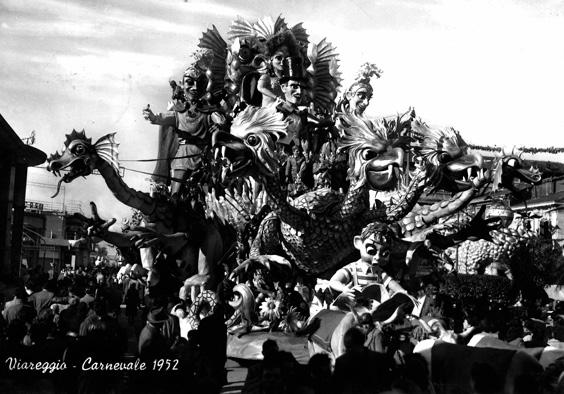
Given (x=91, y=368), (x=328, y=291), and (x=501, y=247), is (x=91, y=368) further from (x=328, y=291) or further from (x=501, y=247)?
(x=501, y=247)

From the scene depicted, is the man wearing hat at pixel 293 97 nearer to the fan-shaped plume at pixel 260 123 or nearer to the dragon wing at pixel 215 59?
the fan-shaped plume at pixel 260 123

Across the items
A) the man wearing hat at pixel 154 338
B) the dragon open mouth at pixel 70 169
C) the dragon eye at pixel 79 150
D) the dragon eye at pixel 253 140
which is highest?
the dragon eye at pixel 253 140

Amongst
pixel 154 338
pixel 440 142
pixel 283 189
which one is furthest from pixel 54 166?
pixel 440 142

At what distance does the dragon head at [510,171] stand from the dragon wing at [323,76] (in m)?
3.63

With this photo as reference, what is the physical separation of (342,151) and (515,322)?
4300 mm

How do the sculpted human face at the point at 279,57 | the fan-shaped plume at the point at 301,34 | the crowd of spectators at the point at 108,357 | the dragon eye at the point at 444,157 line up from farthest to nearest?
the fan-shaped plume at the point at 301,34 → the sculpted human face at the point at 279,57 → the dragon eye at the point at 444,157 → the crowd of spectators at the point at 108,357

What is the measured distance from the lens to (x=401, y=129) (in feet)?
38.7

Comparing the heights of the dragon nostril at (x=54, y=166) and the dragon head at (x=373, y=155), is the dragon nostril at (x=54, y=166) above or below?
below

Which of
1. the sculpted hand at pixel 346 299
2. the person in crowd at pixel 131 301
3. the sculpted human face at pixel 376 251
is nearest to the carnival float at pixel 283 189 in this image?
the sculpted human face at pixel 376 251

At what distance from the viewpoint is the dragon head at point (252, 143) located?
34.2 feet

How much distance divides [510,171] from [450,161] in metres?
0.87

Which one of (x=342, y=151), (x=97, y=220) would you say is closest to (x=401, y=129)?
(x=342, y=151)

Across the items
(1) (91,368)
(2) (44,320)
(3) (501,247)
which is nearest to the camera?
(1) (91,368)

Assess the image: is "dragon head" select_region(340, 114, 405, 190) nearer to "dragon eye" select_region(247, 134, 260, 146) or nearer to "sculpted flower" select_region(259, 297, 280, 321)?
"dragon eye" select_region(247, 134, 260, 146)
